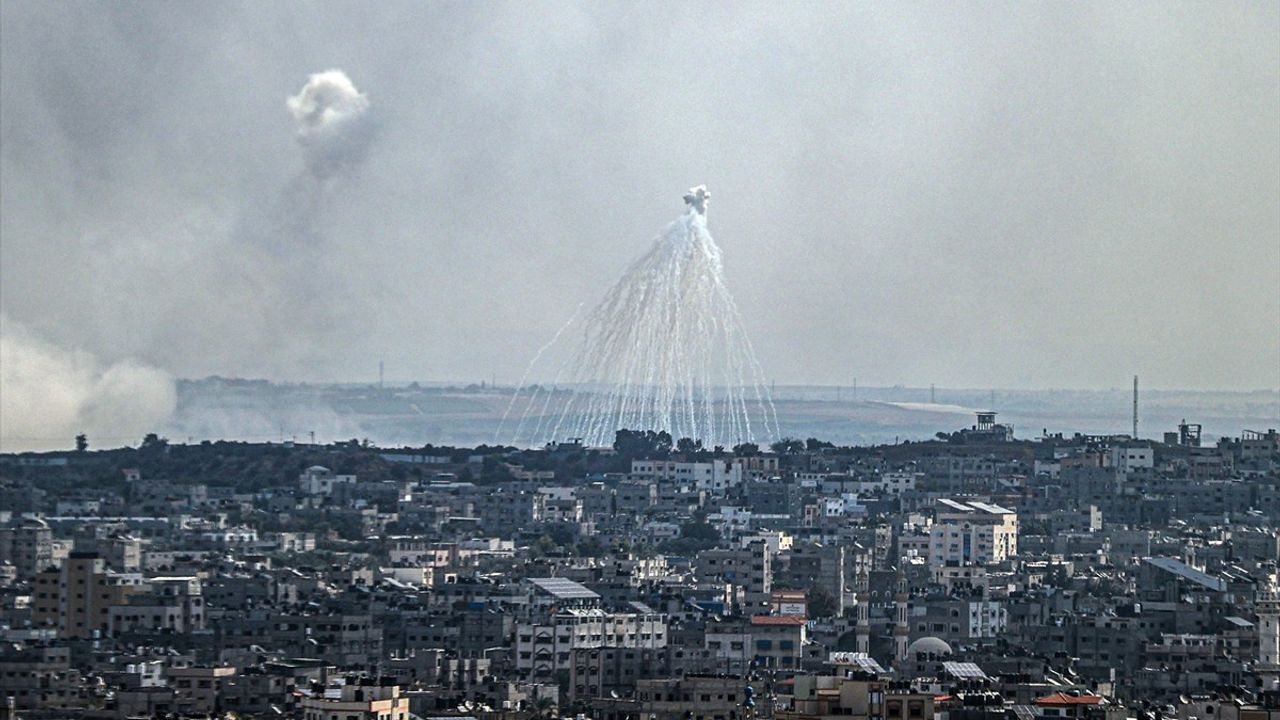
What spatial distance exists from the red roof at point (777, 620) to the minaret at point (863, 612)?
115cm

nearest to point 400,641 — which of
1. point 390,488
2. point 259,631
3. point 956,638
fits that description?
point 259,631

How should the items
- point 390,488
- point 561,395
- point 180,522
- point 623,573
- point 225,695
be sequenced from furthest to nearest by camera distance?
point 561,395 → point 390,488 → point 180,522 → point 623,573 → point 225,695

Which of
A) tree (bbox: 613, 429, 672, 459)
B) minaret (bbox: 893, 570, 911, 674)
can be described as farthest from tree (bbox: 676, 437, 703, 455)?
minaret (bbox: 893, 570, 911, 674)

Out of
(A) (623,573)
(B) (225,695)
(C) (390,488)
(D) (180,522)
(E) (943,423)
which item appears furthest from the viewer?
(E) (943,423)

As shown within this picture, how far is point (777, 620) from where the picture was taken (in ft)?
261

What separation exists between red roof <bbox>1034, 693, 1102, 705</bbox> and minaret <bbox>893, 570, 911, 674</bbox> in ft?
45.4

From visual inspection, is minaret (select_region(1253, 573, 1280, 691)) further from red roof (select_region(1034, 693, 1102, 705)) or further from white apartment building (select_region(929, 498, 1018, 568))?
white apartment building (select_region(929, 498, 1018, 568))

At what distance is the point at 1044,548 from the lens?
373ft

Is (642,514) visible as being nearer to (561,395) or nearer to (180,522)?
(180,522)

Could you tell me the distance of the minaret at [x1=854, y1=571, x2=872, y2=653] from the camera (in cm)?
8050

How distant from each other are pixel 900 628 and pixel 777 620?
3286mm

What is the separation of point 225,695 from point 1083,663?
57.8 feet

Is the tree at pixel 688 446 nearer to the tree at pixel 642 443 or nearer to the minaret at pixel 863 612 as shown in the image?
the tree at pixel 642 443

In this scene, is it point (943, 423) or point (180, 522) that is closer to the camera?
point (180, 522)
